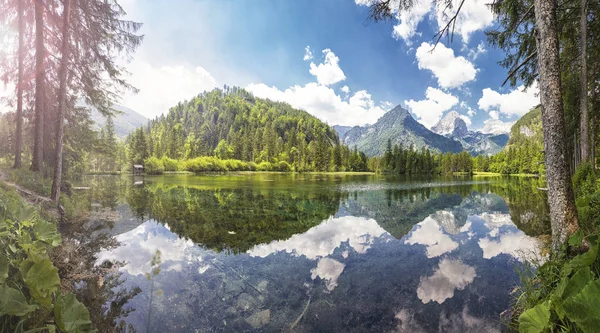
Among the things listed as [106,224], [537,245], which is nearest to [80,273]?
[106,224]

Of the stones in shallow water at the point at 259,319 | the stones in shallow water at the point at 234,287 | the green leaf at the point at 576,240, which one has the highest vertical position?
the green leaf at the point at 576,240

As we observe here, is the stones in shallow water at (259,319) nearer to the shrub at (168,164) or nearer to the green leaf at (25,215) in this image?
the green leaf at (25,215)

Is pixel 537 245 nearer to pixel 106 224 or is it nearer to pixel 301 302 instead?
pixel 301 302

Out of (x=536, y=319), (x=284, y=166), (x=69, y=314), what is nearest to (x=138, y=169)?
(x=284, y=166)

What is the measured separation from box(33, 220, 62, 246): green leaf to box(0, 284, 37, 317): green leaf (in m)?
1.14

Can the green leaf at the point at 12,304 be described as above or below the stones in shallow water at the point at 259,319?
above

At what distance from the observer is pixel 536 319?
8.20 feet

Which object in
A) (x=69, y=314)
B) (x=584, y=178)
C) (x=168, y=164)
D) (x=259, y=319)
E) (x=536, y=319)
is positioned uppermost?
(x=168, y=164)

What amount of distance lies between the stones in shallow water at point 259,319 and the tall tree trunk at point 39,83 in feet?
50.7

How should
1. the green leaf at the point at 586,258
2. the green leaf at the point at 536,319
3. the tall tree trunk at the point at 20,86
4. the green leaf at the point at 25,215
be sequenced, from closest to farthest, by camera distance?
1. the green leaf at the point at 536,319
2. the green leaf at the point at 586,258
3. the green leaf at the point at 25,215
4. the tall tree trunk at the point at 20,86

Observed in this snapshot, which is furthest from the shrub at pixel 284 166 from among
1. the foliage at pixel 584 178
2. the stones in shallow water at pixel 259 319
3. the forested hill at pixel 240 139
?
the stones in shallow water at pixel 259 319

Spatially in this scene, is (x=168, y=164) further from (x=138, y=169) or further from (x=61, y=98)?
(x=61, y=98)

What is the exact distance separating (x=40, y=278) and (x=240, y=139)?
13128 centimetres

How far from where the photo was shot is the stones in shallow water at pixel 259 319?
4.11 metres
